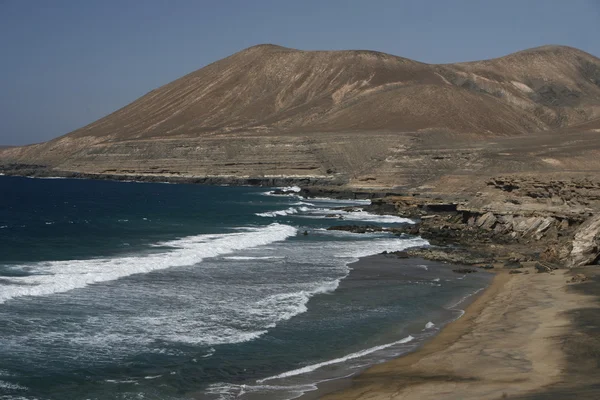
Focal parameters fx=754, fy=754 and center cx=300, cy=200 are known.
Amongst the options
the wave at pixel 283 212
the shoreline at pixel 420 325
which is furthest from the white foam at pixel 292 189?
the shoreline at pixel 420 325

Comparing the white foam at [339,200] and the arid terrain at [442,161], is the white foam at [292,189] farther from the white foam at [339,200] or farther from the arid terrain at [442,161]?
the white foam at [339,200]

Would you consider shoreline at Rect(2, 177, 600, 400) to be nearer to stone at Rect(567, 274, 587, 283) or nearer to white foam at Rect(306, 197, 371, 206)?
stone at Rect(567, 274, 587, 283)

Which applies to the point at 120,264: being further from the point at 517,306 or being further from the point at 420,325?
the point at 517,306

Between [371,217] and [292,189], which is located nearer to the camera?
[371,217]

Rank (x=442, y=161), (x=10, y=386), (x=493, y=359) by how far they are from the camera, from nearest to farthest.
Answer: (x=10, y=386) < (x=493, y=359) < (x=442, y=161)

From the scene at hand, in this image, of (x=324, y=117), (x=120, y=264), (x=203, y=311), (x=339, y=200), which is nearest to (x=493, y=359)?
(x=203, y=311)

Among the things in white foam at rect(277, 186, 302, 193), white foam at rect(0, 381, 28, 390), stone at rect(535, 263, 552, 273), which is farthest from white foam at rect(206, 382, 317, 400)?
white foam at rect(277, 186, 302, 193)

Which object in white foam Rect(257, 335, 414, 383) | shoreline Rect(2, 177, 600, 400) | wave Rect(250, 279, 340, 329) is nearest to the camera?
shoreline Rect(2, 177, 600, 400)
